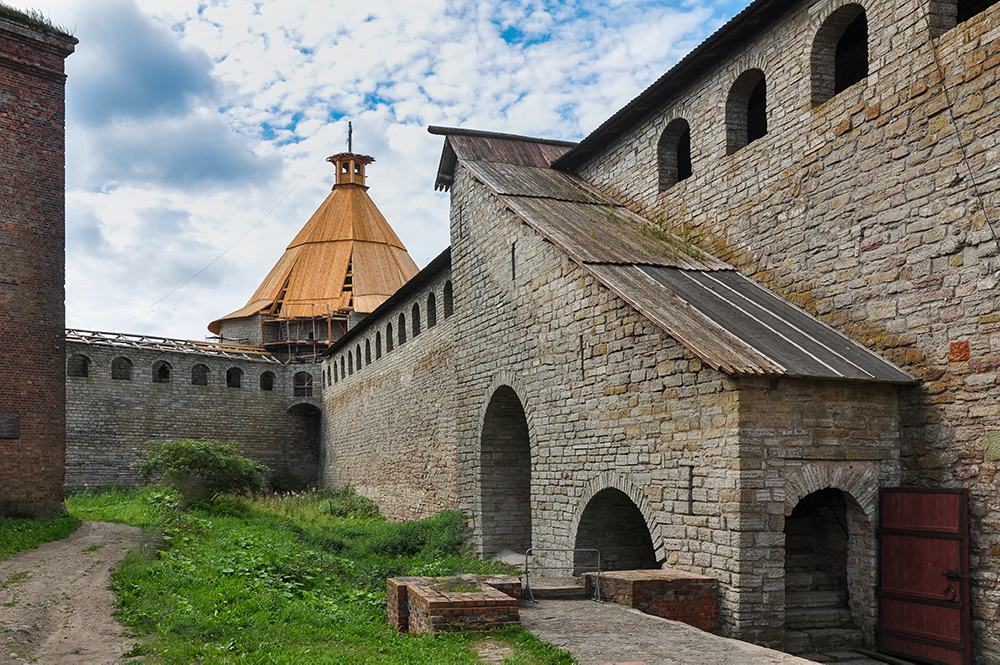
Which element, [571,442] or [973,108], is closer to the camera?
[973,108]

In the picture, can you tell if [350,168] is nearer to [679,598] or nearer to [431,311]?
[431,311]

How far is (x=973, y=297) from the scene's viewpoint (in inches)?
307

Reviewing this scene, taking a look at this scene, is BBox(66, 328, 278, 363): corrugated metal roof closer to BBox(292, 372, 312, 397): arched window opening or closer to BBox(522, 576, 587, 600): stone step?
BBox(292, 372, 312, 397): arched window opening

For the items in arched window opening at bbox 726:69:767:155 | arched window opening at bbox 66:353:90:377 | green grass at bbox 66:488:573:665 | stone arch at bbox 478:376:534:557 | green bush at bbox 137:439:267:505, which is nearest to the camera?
green grass at bbox 66:488:573:665

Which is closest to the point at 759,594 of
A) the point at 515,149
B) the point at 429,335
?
the point at 515,149

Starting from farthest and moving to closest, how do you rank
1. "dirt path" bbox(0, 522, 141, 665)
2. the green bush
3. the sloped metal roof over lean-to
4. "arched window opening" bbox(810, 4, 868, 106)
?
the green bush
"arched window opening" bbox(810, 4, 868, 106)
the sloped metal roof over lean-to
"dirt path" bbox(0, 522, 141, 665)

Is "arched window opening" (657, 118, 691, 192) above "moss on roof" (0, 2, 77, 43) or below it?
below

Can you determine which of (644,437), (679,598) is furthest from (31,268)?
(679,598)

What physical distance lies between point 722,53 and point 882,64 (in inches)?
116

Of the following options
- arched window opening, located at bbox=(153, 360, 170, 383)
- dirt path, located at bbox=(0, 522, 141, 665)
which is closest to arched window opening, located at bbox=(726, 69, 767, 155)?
dirt path, located at bbox=(0, 522, 141, 665)

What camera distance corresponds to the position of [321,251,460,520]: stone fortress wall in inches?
718

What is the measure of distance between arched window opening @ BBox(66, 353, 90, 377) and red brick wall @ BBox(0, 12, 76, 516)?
1297 cm

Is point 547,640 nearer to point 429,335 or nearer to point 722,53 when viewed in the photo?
point 722,53

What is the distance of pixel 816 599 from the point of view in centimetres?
862
